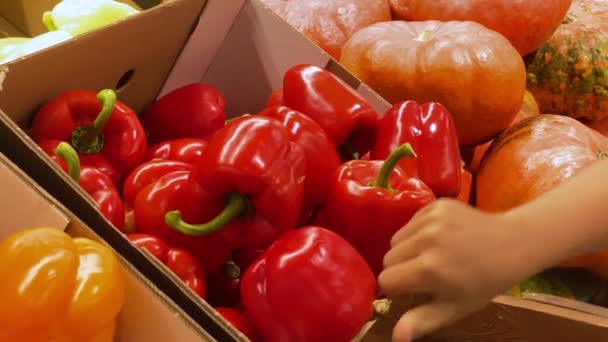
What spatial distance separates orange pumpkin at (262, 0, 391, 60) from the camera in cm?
152

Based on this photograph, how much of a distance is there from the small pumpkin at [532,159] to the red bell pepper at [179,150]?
0.57m

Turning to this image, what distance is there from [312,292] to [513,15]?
2.96 feet

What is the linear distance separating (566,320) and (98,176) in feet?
2.24

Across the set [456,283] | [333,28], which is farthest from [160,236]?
[333,28]

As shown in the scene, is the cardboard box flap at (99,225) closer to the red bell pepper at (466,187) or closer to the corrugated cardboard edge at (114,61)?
the corrugated cardboard edge at (114,61)

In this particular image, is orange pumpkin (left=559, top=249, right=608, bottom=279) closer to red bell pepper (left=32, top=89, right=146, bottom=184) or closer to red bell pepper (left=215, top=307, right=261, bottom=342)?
red bell pepper (left=215, top=307, right=261, bottom=342)

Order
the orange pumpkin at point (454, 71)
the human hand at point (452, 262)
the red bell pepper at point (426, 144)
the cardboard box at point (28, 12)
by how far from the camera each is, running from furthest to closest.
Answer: the cardboard box at point (28, 12) < the orange pumpkin at point (454, 71) < the red bell pepper at point (426, 144) < the human hand at point (452, 262)

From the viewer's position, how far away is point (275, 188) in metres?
0.84

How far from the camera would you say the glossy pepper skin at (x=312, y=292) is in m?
0.78

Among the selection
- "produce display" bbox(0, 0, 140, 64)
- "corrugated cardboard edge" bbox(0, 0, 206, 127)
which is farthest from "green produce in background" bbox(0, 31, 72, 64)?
"corrugated cardboard edge" bbox(0, 0, 206, 127)

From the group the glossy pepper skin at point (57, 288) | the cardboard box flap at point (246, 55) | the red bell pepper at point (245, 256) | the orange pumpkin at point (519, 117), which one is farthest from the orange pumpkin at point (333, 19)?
the glossy pepper skin at point (57, 288)

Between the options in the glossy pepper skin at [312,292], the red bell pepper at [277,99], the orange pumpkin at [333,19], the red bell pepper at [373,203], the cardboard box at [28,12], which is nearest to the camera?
the glossy pepper skin at [312,292]

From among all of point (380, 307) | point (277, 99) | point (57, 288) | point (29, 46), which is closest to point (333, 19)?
point (277, 99)

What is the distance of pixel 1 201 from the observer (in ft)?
2.38
